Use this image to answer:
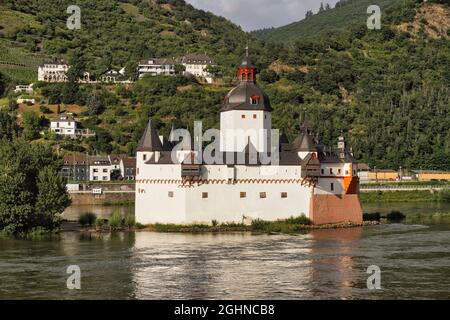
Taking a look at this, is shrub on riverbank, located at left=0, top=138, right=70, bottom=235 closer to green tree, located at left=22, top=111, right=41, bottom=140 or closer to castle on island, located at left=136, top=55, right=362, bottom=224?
castle on island, located at left=136, top=55, right=362, bottom=224

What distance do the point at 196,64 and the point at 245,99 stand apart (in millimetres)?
99487

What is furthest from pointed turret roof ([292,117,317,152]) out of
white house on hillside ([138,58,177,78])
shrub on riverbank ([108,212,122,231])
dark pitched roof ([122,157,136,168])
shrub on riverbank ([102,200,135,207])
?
white house on hillside ([138,58,177,78])

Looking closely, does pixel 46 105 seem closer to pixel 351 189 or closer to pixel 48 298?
pixel 351 189

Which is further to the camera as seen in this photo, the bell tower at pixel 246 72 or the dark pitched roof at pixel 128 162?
the dark pitched roof at pixel 128 162

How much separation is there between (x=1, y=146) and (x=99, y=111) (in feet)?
254

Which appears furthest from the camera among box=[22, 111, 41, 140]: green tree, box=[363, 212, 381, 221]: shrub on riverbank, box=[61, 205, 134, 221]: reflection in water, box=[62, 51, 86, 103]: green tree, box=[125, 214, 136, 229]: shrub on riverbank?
box=[62, 51, 86, 103]: green tree

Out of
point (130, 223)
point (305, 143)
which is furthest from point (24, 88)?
point (305, 143)

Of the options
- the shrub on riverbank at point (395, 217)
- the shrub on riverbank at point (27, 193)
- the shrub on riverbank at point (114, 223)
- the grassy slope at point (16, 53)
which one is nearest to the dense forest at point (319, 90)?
the grassy slope at point (16, 53)

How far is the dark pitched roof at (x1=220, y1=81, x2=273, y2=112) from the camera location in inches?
2724

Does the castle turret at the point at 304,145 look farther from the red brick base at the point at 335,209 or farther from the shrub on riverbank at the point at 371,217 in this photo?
the shrub on riverbank at the point at 371,217

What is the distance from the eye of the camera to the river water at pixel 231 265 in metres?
40.8

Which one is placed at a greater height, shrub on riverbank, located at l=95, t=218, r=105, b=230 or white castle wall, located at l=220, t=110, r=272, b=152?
white castle wall, located at l=220, t=110, r=272, b=152

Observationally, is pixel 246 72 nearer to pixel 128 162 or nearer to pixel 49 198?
pixel 49 198

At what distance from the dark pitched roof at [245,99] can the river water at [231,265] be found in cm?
1120
